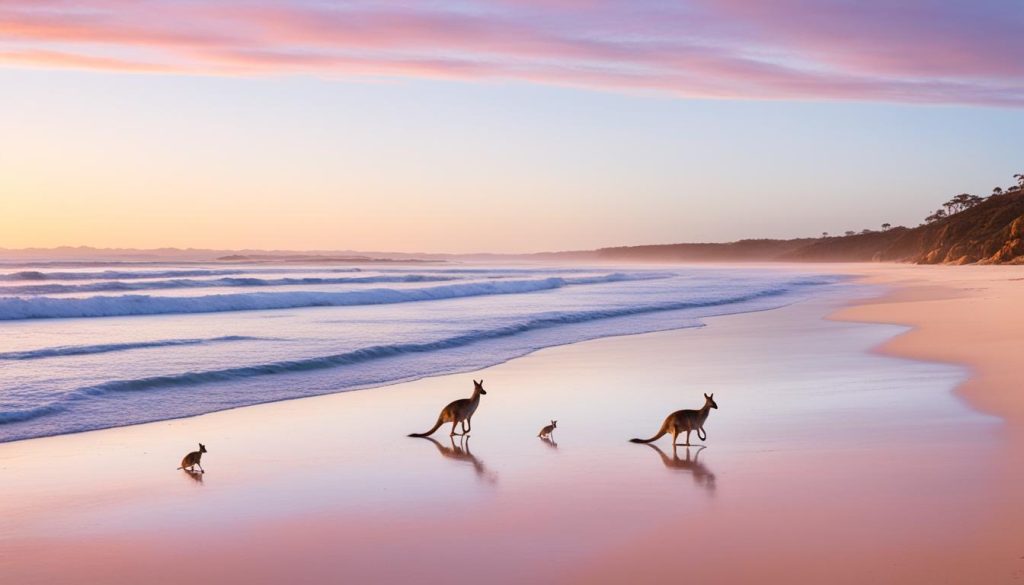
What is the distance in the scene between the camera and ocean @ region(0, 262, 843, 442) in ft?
39.3

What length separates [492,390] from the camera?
1299cm

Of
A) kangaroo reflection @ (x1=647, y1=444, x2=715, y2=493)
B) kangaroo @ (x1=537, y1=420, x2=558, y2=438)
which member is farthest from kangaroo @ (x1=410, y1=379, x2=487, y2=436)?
kangaroo reflection @ (x1=647, y1=444, x2=715, y2=493)

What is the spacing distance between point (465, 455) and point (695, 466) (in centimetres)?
209

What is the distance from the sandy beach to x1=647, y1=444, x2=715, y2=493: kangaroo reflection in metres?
0.04

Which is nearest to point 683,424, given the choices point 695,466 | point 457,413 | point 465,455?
point 695,466

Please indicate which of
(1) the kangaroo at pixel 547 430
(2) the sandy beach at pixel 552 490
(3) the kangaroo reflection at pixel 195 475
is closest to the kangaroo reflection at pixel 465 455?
(2) the sandy beach at pixel 552 490

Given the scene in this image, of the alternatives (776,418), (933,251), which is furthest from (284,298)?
(933,251)

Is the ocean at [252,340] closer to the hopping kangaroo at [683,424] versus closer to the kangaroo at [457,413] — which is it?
the kangaroo at [457,413]

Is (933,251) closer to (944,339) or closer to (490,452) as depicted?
(944,339)

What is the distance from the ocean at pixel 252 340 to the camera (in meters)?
12.0

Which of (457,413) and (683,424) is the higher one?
(457,413)

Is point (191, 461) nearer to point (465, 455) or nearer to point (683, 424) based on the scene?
point (465, 455)

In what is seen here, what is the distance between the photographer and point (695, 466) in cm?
812

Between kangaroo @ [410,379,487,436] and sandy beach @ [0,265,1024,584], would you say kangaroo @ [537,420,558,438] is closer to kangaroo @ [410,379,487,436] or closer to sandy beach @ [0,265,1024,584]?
sandy beach @ [0,265,1024,584]
